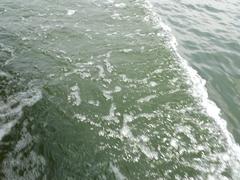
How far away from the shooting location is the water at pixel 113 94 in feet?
20.3

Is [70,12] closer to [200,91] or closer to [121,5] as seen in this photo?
[121,5]

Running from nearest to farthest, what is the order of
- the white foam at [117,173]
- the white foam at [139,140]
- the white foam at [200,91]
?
the white foam at [117,173]
the white foam at [139,140]
the white foam at [200,91]

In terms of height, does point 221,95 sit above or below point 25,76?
below

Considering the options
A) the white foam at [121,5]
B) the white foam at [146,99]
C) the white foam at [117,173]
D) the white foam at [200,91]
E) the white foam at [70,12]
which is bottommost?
the white foam at [200,91]

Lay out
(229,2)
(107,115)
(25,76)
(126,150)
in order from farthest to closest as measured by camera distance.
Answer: (229,2)
(25,76)
(107,115)
(126,150)

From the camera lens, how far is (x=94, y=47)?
32.1 ft

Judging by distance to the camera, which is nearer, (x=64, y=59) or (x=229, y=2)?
(x=64, y=59)

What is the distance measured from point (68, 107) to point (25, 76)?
1.59 meters

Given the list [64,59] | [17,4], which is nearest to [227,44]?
[64,59]

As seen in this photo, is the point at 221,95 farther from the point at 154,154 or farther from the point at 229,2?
the point at 229,2

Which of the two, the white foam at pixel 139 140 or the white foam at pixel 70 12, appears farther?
the white foam at pixel 70 12

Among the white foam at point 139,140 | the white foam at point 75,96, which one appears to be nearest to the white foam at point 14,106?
the white foam at point 75,96

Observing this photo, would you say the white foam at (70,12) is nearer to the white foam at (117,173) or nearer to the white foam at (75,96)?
the white foam at (75,96)

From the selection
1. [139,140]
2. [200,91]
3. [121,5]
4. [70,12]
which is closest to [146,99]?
[139,140]
